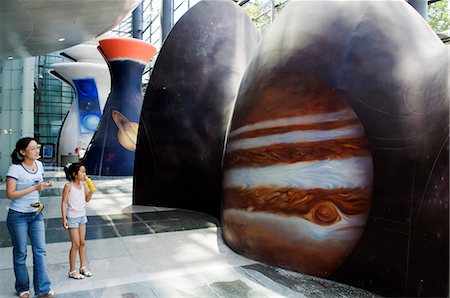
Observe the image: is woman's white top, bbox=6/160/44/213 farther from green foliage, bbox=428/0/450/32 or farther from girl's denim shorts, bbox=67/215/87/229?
green foliage, bbox=428/0/450/32

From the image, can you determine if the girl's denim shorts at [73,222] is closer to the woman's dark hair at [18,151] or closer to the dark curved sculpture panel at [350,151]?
the woman's dark hair at [18,151]

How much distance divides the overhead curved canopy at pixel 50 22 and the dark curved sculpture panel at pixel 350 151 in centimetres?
588

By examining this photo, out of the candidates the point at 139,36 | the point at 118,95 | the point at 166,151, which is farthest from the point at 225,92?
the point at 139,36

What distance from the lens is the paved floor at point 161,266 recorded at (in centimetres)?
420

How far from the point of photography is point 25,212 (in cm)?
378

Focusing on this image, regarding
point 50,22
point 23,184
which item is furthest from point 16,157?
point 50,22

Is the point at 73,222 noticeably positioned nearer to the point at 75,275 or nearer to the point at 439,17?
the point at 75,275

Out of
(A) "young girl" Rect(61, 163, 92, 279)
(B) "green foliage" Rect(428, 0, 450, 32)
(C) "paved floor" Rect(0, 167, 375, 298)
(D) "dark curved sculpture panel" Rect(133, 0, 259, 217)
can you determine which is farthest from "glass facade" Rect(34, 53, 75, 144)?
(A) "young girl" Rect(61, 163, 92, 279)

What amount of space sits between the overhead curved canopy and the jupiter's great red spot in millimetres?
5880

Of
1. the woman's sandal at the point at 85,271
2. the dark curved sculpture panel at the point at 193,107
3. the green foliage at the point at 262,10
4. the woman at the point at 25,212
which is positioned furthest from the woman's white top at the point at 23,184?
the green foliage at the point at 262,10

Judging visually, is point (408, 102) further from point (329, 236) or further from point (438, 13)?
point (438, 13)

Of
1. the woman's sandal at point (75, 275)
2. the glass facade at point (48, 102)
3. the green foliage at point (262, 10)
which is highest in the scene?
the green foliage at point (262, 10)

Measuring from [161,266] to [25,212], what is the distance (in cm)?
194

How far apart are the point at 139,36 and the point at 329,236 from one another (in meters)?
38.2
